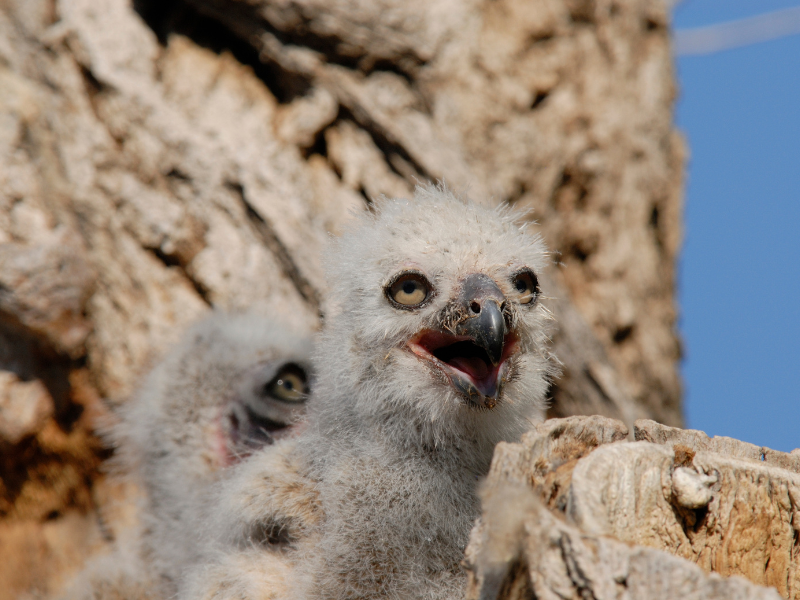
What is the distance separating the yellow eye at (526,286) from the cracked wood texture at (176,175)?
1205 millimetres

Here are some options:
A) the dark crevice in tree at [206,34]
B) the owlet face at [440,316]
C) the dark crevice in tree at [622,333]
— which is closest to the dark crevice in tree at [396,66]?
the dark crevice in tree at [206,34]

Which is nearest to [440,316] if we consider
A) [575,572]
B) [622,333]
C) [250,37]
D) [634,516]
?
[634,516]

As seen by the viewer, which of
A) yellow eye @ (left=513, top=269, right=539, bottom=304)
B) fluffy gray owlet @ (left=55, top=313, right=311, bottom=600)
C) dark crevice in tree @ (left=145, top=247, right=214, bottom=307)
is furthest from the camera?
dark crevice in tree @ (left=145, top=247, right=214, bottom=307)

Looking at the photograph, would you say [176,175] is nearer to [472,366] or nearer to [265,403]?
[265,403]

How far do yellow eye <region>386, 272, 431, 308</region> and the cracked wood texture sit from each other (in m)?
1.33

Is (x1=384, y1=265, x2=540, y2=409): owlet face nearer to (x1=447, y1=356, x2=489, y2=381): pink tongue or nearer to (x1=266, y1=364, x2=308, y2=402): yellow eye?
(x1=447, y1=356, x2=489, y2=381): pink tongue

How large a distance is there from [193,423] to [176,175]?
1.46m

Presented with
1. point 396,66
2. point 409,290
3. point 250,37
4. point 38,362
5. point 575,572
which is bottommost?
point 575,572

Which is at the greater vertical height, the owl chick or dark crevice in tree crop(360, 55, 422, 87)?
dark crevice in tree crop(360, 55, 422, 87)

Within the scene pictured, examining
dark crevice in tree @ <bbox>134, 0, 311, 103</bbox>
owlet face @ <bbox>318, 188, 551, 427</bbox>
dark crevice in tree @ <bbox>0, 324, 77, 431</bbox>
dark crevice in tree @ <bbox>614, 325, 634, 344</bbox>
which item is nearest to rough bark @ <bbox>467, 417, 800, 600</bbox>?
owlet face @ <bbox>318, 188, 551, 427</bbox>

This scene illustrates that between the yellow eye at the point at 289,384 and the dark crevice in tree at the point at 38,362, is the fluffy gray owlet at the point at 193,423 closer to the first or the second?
the yellow eye at the point at 289,384

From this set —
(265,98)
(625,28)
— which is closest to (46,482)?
(265,98)

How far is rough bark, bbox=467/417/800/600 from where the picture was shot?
1715 mm

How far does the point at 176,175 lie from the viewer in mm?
4371
